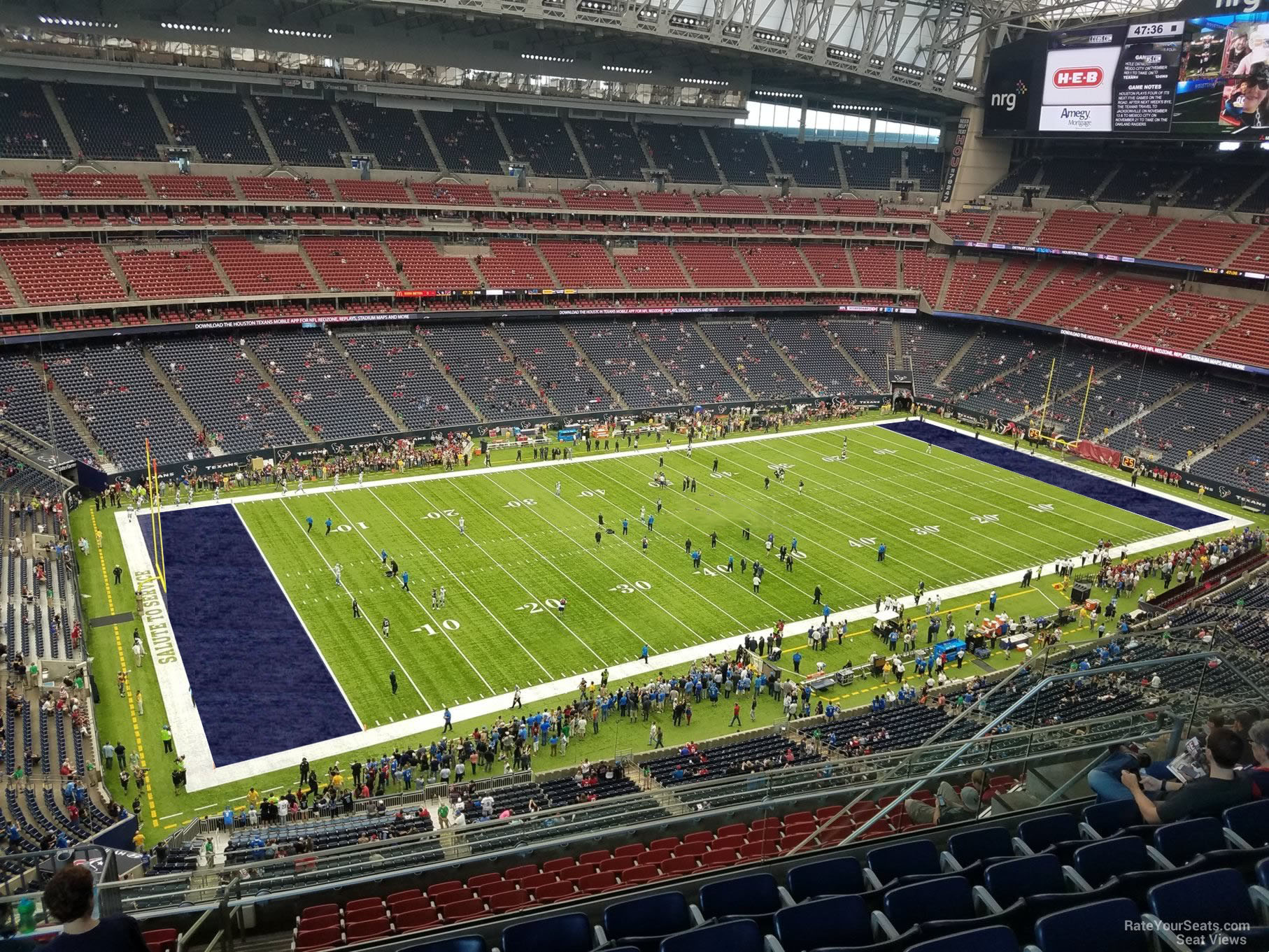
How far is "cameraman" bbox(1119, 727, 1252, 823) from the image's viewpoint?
838 centimetres

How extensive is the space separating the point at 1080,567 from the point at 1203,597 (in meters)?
6.35

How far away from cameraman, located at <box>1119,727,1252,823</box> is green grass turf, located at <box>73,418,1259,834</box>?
62.2ft

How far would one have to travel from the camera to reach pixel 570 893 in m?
10.7

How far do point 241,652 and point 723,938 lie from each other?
27.3 m

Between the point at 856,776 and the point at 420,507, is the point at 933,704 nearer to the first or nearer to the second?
the point at 856,776

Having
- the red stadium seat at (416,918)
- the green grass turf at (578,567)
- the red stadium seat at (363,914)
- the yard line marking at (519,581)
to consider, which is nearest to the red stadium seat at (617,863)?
the red stadium seat at (416,918)

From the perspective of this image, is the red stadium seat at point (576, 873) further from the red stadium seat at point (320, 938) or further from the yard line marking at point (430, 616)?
the yard line marking at point (430, 616)

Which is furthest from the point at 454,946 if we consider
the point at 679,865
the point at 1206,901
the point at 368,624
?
the point at 368,624

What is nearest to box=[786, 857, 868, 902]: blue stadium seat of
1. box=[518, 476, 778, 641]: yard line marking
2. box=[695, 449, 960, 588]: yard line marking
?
box=[518, 476, 778, 641]: yard line marking

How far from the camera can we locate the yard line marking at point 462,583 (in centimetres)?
3122

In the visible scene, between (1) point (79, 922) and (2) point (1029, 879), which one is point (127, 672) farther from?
(2) point (1029, 879)

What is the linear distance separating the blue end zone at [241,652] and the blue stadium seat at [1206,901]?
2366cm

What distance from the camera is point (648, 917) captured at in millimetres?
7652

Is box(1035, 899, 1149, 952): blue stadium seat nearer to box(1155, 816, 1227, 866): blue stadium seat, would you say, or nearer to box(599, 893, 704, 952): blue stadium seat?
box(1155, 816, 1227, 866): blue stadium seat
